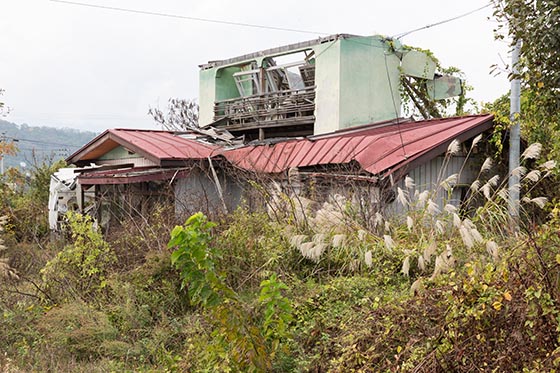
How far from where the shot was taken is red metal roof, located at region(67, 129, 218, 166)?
13734 millimetres

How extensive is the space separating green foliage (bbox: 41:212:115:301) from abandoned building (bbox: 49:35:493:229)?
1409 mm

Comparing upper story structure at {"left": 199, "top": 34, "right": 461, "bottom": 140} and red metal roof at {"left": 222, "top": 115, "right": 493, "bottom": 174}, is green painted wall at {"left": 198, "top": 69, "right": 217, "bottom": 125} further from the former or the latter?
red metal roof at {"left": 222, "top": 115, "right": 493, "bottom": 174}

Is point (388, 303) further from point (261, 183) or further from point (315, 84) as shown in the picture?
point (315, 84)

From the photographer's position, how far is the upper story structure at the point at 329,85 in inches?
626

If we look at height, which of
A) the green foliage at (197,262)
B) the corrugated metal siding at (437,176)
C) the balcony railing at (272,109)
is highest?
the balcony railing at (272,109)

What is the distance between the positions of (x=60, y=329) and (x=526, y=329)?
621 cm

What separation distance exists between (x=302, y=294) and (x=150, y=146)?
8494 mm

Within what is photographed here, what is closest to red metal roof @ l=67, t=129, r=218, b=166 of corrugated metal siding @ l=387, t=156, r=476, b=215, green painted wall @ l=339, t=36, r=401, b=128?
green painted wall @ l=339, t=36, r=401, b=128

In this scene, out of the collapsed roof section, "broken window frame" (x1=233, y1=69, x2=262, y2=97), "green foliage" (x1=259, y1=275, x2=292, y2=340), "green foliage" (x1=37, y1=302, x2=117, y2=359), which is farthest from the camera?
"broken window frame" (x1=233, y1=69, x2=262, y2=97)

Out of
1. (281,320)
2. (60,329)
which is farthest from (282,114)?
(281,320)

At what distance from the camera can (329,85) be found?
16.0m

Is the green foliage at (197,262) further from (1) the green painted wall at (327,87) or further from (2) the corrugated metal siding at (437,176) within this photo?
(1) the green painted wall at (327,87)

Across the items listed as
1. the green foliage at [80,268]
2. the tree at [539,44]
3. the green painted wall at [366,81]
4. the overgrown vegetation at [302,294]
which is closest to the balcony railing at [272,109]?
the green painted wall at [366,81]

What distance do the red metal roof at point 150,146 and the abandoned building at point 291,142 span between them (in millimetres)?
34
